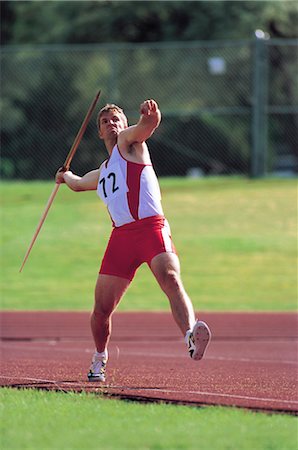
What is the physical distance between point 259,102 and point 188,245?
519 centimetres

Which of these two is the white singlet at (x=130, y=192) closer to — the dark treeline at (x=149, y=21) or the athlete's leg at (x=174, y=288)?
the athlete's leg at (x=174, y=288)

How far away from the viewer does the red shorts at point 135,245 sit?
8.75 metres

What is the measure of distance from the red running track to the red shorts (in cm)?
84

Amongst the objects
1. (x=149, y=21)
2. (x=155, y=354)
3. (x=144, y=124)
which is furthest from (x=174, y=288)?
(x=149, y=21)

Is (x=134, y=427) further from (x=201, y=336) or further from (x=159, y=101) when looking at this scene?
(x=159, y=101)

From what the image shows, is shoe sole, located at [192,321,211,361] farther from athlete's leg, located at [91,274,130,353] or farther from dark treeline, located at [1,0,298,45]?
dark treeline, located at [1,0,298,45]

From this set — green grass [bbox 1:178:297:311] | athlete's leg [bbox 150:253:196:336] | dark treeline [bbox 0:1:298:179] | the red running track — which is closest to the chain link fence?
dark treeline [bbox 0:1:298:179]

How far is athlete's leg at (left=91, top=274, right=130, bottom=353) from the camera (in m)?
8.91

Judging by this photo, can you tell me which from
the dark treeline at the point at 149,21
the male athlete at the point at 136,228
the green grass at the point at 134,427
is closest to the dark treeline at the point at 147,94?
the dark treeline at the point at 149,21

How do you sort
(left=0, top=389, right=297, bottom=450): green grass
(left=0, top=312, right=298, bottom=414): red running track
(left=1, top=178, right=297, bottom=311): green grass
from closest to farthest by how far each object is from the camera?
(left=0, top=389, right=297, bottom=450): green grass → (left=0, top=312, right=298, bottom=414): red running track → (left=1, top=178, right=297, bottom=311): green grass

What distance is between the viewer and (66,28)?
132ft

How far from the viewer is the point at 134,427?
675cm

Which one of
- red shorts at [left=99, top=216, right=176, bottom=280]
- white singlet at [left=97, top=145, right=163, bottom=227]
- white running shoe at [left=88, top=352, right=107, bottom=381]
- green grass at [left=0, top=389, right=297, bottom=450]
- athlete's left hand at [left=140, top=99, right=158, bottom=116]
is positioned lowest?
green grass at [left=0, top=389, right=297, bottom=450]

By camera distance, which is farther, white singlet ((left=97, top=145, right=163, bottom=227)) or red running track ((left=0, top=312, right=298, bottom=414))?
white singlet ((left=97, top=145, right=163, bottom=227))
